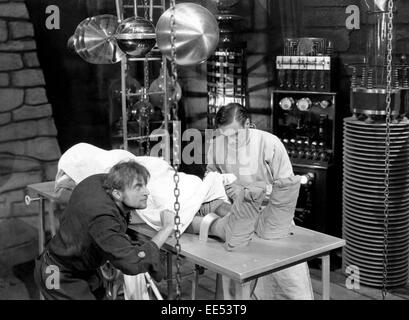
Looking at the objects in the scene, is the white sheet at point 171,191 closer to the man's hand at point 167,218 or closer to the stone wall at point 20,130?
the man's hand at point 167,218

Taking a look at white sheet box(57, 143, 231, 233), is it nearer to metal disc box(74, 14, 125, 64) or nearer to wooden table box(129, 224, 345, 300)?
wooden table box(129, 224, 345, 300)

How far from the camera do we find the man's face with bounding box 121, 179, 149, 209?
108 inches

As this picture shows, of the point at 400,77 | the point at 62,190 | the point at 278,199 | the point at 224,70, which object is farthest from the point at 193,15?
the point at 224,70

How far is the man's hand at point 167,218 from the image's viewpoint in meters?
2.91

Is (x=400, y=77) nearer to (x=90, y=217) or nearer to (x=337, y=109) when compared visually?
(x=337, y=109)

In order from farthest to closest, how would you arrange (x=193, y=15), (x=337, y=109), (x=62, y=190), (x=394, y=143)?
1. (x=337, y=109)
2. (x=394, y=143)
3. (x=62, y=190)
4. (x=193, y=15)

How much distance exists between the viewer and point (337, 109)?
471cm

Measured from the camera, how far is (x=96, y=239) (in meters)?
2.62

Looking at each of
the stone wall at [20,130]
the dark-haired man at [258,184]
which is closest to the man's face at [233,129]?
the dark-haired man at [258,184]

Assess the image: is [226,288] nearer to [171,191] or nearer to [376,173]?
[171,191]

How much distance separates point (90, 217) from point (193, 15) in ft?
3.75

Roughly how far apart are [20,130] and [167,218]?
2242 mm

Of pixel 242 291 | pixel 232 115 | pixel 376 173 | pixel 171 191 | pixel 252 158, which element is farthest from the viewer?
pixel 376 173

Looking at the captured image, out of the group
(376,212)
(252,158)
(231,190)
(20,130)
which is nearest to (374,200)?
(376,212)
